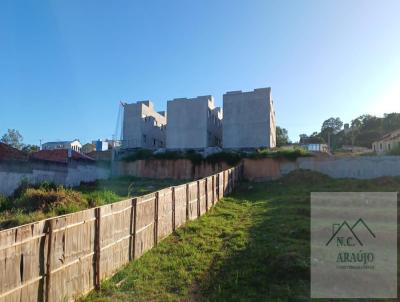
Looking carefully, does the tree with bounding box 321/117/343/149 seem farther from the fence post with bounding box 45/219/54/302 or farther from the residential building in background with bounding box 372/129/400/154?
the fence post with bounding box 45/219/54/302

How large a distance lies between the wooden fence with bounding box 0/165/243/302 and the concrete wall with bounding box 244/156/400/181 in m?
18.4

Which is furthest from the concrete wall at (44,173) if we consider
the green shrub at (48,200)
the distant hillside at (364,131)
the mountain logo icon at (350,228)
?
the distant hillside at (364,131)

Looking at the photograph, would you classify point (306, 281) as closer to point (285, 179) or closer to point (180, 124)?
point (285, 179)

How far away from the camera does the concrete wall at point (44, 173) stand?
16469 mm

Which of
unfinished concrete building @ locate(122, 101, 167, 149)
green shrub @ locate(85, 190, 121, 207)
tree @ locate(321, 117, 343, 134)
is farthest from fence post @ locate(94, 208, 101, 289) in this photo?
tree @ locate(321, 117, 343, 134)

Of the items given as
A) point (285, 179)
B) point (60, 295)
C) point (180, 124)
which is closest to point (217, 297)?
point (60, 295)

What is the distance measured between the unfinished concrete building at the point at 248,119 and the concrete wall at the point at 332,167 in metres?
7.46

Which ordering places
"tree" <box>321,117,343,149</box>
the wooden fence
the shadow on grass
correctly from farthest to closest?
1. "tree" <box>321,117,343,149</box>
2. the shadow on grass
3. the wooden fence

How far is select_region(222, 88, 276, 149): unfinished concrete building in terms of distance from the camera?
33656 mm

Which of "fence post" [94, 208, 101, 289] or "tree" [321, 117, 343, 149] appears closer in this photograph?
"fence post" [94, 208, 101, 289]

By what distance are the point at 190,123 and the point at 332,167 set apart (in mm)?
17314

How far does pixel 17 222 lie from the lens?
8.13m

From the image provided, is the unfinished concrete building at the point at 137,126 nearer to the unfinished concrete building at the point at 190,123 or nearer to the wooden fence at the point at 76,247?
the unfinished concrete building at the point at 190,123

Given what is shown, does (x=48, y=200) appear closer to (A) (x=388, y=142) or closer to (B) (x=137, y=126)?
(B) (x=137, y=126)
